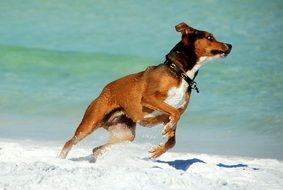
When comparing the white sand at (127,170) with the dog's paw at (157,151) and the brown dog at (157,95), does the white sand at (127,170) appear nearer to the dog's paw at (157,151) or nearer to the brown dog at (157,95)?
the dog's paw at (157,151)

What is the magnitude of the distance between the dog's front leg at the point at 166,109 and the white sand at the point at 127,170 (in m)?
0.41

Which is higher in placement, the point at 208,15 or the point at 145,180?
the point at 208,15

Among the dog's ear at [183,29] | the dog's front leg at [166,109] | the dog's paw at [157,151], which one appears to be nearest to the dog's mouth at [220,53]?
the dog's ear at [183,29]

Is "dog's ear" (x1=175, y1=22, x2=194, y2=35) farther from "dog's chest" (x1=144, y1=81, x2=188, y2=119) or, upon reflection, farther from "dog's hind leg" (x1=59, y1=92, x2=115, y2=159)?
"dog's hind leg" (x1=59, y1=92, x2=115, y2=159)

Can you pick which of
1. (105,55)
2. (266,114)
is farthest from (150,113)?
(105,55)

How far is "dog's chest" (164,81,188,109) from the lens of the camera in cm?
751

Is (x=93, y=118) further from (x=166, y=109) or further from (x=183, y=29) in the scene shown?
(x=183, y=29)

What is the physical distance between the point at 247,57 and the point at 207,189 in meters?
13.8

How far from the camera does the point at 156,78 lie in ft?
25.0

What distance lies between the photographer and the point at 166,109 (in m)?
7.43

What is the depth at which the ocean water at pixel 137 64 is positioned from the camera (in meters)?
11.6

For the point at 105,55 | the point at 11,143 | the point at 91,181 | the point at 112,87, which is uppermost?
the point at 105,55

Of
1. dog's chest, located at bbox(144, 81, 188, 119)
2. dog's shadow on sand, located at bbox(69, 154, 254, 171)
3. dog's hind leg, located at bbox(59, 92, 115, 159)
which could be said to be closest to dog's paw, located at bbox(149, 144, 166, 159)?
dog's shadow on sand, located at bbox(69, 154, 254, 171)

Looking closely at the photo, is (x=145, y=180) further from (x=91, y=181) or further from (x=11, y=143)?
(x=11, y=143)
